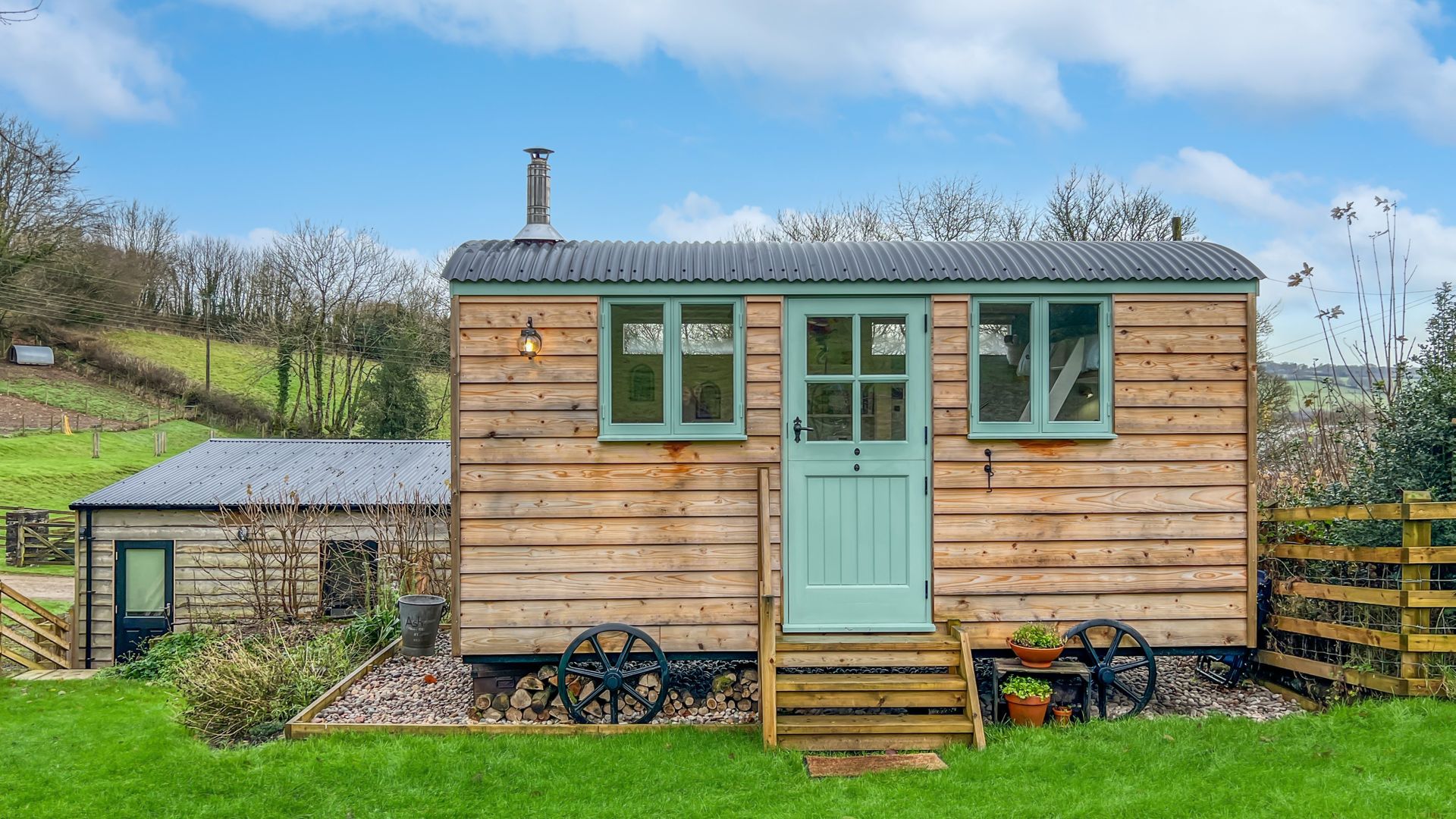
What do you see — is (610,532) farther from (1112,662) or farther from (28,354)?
(28,354)

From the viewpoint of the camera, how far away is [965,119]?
15.7 metres

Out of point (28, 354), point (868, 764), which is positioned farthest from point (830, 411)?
point (28, 354)

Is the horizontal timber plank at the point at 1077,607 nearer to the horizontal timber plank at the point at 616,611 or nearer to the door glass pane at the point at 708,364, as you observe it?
the horizontal timber plank at the point at 616,611

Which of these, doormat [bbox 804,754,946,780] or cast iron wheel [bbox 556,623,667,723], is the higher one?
cast iron wheel [bbox 556,623,667,723]

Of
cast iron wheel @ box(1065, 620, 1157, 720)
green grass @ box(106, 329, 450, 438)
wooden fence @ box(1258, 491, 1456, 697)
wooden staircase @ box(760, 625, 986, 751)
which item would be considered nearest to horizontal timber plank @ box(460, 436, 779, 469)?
wooden staircase @ box(760, 625, 986, 751)

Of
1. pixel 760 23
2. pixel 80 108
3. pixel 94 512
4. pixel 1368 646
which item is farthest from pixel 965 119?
pixel 94 512

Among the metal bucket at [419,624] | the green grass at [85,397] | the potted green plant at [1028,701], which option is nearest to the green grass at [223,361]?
the green grass at [85,397]

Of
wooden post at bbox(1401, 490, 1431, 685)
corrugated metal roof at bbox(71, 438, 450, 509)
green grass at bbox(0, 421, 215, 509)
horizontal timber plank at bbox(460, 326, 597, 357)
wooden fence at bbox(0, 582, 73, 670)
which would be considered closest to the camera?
wooden post at bbox(1401, 490, 1431, 685)

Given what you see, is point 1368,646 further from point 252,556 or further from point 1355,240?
point 252,556

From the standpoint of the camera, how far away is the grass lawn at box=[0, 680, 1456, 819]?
4.14 meters

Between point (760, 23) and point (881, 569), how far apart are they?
7182 millimetres

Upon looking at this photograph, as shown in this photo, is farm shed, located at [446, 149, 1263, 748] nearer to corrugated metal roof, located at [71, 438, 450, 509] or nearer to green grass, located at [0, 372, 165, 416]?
corrugated metal roof, located at [71, 438, 450, 509]

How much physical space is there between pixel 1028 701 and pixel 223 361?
3493 centimetres

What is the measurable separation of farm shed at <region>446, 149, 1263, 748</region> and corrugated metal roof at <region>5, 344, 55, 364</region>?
33.1 meters
